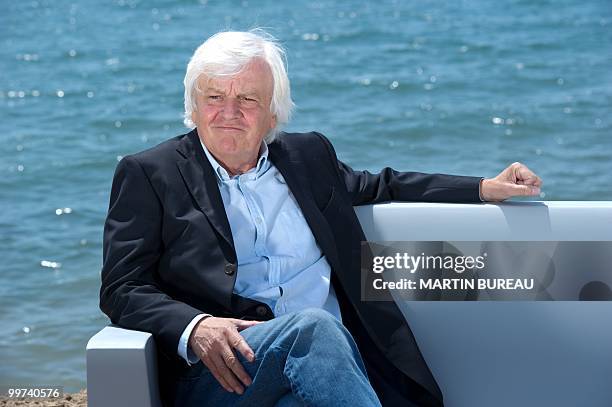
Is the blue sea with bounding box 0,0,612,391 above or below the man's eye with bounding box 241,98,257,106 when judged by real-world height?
below

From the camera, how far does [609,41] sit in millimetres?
12633

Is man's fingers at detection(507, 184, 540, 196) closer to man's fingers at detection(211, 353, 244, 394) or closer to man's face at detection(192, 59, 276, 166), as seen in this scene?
man's face at detection(192, 59, 276, 166)

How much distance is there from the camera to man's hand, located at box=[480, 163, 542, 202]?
281cm

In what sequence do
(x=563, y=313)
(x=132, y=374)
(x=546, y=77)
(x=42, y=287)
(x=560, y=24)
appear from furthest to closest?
(x=560, y=24)
(x=546, y=77)
(x=42, y=287)
(x=563, y=313)
(x=132, y=374)

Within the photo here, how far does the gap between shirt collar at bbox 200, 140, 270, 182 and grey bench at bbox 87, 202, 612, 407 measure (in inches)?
20.2

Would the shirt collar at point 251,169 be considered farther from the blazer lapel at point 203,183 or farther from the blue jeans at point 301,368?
the blue jeans at point 301,368

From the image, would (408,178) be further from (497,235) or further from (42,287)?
(42,287)

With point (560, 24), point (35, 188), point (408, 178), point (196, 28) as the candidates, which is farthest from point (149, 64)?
point (408, 178)

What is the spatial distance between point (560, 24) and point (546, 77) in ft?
8.26

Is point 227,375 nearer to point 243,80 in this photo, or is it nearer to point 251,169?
point 251,169

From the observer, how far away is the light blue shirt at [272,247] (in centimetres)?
266

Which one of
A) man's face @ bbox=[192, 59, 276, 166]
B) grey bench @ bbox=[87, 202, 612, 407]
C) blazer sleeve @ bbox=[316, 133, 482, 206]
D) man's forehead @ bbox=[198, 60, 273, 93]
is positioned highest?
man's forehead @ bbox=[198, 60, 273, 93]

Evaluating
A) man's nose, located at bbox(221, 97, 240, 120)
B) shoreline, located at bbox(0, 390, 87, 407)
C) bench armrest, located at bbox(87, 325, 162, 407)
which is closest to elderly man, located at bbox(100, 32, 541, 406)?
man's nose, located at bbox(221, 97, 240, 120)

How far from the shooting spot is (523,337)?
277cm
